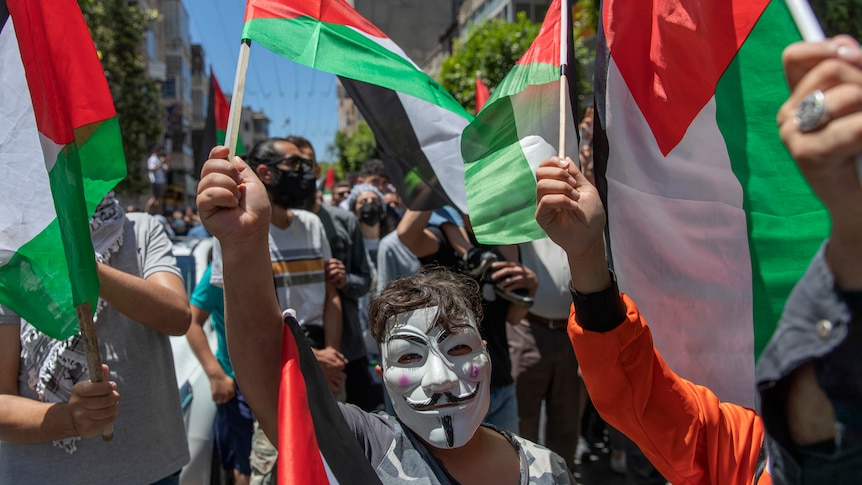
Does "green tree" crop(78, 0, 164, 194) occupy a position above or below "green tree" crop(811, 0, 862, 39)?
above

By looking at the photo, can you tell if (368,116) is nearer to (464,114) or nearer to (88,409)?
(464,114)

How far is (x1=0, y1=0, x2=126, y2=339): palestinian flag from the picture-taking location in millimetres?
2000

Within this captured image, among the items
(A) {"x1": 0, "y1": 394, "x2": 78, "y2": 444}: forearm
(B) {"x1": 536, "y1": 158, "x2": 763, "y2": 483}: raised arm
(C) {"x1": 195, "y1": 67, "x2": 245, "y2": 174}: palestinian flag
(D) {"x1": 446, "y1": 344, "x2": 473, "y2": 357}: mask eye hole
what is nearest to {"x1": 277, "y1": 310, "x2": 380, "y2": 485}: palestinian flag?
(D) {"x1": 446, "y1": 344, "x2": 473, "y2": 357}: mask eye hole

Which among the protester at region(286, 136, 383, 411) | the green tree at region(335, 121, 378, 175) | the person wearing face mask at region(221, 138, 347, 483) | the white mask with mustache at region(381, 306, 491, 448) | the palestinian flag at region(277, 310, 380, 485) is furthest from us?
the green tree at region(335, 121, 378, 175)

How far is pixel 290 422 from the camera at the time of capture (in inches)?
60.8

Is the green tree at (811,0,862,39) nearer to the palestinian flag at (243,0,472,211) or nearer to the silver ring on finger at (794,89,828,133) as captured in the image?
the palestinian flag at (243,0,472,211)

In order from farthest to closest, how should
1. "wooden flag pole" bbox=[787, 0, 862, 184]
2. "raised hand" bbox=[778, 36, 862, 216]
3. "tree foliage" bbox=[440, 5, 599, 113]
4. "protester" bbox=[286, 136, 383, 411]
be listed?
"tree foliage" bbox=[440, 5, 599, 113] < "protester" bbox=[286, 136, 383, 411] < "wooden flag pole" bbox=[787, 0, 862, 184] < "raised hand" bbox=[778, 36, 862, 216]

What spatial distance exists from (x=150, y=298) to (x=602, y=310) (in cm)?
146

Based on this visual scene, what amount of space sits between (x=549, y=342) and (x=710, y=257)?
220 cm

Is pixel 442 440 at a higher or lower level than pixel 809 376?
lower

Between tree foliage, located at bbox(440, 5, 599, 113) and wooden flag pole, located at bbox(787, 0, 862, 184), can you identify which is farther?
tree foliage, located at bbox(440, 5, 599, 113)

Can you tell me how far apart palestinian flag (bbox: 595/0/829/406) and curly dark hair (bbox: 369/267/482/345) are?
0.41 meters

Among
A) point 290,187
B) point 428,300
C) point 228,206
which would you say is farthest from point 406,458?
point 290,187

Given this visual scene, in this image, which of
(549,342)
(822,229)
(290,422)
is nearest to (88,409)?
(290,422)
